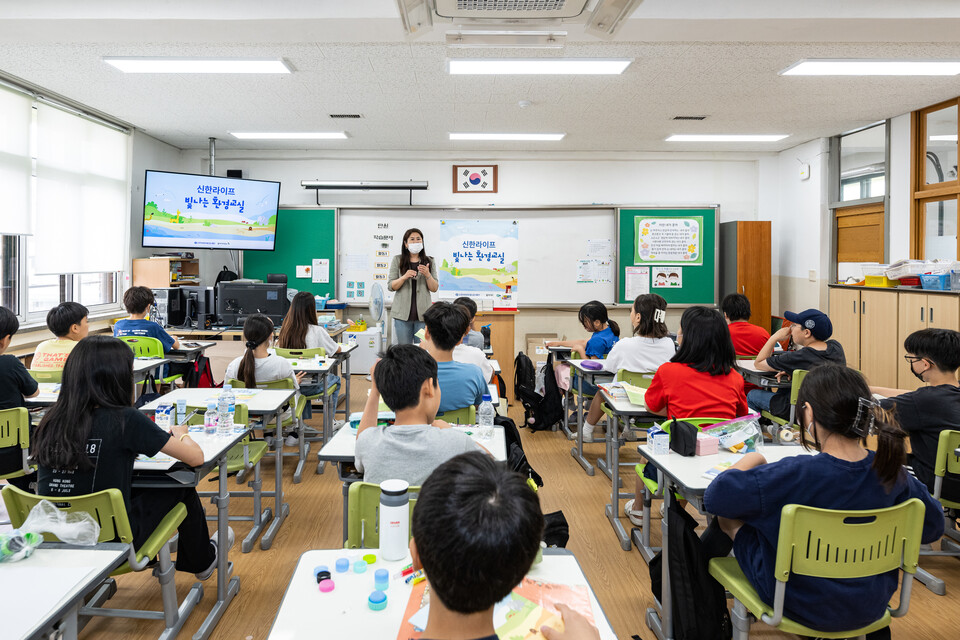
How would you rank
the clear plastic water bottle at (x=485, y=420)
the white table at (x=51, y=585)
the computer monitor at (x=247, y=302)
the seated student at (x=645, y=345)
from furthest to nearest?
1. the computer monitor at (x=247, y=302)
2. the seated student at (x=645, y=345)
3. the clear plastic water bottle at (x=485, y=420)
4. the white table at (x=51, y=585)

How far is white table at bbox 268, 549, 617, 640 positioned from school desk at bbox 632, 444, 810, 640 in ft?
2.39

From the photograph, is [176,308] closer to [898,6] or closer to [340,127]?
[340,127]

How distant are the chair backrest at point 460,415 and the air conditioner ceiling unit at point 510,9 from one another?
173cm

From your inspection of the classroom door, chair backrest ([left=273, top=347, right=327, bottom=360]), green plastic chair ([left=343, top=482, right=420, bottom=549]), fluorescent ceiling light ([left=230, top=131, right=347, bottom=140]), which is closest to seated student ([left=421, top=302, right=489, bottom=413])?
green plastic chair ([left=343, top=482, right=420, bottom=549])

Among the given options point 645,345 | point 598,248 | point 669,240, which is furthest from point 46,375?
point 669,240

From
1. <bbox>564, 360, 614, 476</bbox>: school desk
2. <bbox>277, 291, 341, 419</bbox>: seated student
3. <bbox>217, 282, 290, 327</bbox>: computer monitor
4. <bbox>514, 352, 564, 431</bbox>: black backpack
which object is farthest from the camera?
<bbox>217, 282, 290, 327</bbox>: computer monitor

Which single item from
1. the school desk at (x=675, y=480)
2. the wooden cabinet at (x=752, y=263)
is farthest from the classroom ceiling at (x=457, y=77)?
the school desk at (x=675, y=480)

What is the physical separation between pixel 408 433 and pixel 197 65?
3.90 m

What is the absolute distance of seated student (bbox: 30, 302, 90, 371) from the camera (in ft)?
12.5

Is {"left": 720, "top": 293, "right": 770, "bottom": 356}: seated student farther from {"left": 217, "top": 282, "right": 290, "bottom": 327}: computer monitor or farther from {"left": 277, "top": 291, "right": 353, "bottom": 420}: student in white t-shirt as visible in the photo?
{"left": 217, "top": 282, "right": 290, "bottom": 327}: computer monitor

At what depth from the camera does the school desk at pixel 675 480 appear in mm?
2062

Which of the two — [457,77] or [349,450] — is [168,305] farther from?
[349,450]

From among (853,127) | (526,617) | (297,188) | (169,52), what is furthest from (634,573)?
(297,188)

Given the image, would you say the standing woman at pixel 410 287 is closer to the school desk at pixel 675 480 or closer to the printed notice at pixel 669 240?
the printed notice at pixel 669 240
